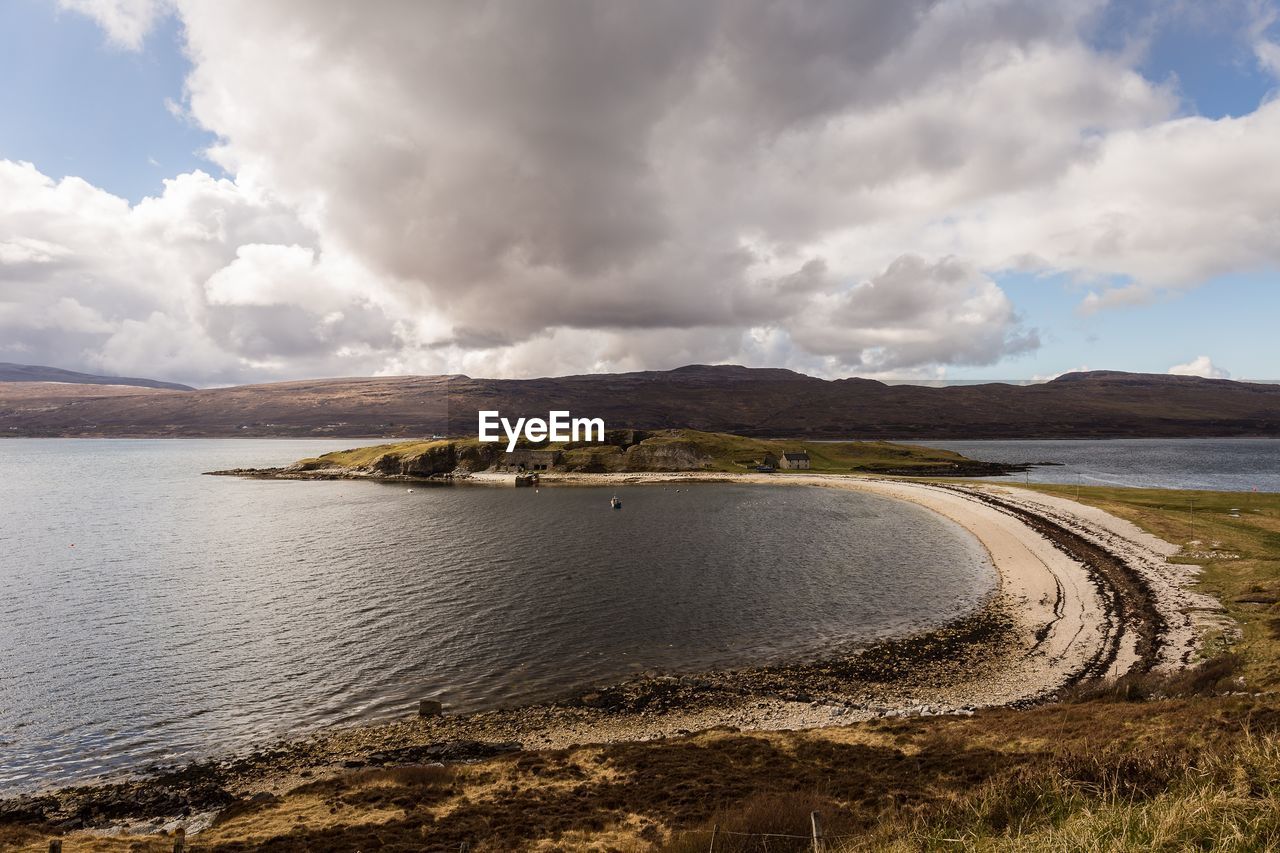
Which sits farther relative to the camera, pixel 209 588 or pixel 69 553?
pixel 69 553

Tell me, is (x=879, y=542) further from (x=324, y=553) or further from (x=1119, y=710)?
(x=324, y=553)

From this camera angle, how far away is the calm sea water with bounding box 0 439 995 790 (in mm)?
32812

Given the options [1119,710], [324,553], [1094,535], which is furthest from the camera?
[324,553]

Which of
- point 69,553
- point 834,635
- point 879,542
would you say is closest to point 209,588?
point 69,553

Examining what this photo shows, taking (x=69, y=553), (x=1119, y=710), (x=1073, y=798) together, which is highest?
(x=1073, y=798)

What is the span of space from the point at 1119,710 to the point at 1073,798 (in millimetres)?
11991

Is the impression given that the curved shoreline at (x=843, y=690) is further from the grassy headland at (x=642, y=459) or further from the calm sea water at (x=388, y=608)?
the grassy headland at (x=642, y=459)

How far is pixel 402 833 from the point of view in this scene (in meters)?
20.1

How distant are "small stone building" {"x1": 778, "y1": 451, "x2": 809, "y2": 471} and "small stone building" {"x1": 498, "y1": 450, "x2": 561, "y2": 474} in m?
→ 62.1

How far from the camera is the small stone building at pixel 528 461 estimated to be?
171 m

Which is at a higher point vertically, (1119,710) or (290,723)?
(1119,710)
